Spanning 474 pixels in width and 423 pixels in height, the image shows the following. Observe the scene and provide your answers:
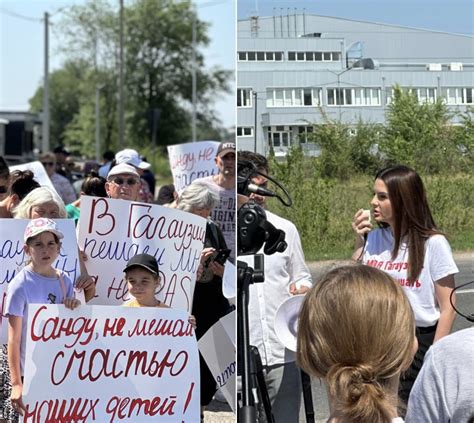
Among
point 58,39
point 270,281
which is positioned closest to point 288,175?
point 270,281

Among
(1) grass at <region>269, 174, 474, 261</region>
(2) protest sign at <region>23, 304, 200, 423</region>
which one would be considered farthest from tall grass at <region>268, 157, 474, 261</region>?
(2) protest sign at <region>23, 304, 200, 423</region>

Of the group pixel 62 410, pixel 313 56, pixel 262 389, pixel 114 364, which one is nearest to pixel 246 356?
pixel 262 389

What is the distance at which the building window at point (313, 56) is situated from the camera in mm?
3900

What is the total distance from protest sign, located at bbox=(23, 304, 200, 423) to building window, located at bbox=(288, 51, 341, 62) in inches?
50.2

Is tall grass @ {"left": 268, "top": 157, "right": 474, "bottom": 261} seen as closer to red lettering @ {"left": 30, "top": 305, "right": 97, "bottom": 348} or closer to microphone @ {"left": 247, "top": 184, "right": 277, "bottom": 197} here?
microphone @ {"left": 247, "top": 184, "right": 277, "bottom": 197}

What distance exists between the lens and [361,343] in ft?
6.71

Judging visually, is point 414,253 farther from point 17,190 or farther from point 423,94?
point 17,190

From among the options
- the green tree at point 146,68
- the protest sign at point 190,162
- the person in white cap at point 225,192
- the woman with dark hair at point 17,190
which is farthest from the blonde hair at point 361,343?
the green tree at point 146,68

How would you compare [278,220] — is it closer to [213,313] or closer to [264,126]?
[264,126]

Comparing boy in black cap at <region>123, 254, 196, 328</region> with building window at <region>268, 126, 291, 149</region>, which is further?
boy in black cap at <region>123, 254, 196, 328</region>

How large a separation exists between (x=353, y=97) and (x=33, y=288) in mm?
1662

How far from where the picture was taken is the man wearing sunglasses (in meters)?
5.73

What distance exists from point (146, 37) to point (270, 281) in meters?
65.0

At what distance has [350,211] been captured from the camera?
3.97 meters
